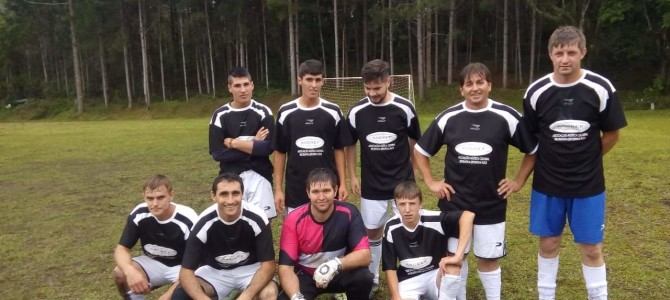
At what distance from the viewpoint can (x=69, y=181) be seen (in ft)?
36.6

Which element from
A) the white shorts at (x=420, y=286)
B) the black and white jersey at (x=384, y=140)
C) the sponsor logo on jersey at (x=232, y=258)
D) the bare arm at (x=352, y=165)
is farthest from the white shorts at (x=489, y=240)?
the sponsor logo on jersey at (x=232, y=258)

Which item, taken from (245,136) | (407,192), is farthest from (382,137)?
(245,136)

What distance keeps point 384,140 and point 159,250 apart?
2.11 m

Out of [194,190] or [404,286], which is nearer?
[404,286]

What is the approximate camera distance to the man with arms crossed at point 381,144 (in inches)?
185

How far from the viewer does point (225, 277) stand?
14.1ft

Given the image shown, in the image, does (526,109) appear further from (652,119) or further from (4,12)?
(4,12)

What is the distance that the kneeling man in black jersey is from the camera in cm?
405

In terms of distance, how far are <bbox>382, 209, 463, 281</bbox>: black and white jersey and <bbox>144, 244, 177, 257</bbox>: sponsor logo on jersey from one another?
176 centimetres

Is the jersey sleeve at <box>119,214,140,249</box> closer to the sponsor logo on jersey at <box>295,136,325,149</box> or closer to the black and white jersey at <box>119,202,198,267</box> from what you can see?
the black and white jersey at <box>119,202,198,267</box>

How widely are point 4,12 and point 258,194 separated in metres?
54.9

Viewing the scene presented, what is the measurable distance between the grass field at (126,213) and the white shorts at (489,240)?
78 centimetres

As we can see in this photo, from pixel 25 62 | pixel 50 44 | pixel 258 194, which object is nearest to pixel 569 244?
pixel 258 194

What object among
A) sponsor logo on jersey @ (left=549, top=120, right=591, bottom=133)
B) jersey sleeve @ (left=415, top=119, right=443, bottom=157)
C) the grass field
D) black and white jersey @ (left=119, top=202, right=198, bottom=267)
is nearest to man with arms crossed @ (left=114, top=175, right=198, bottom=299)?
black and white jersey @ (left=119, top=202, right=198, bottom=267)
